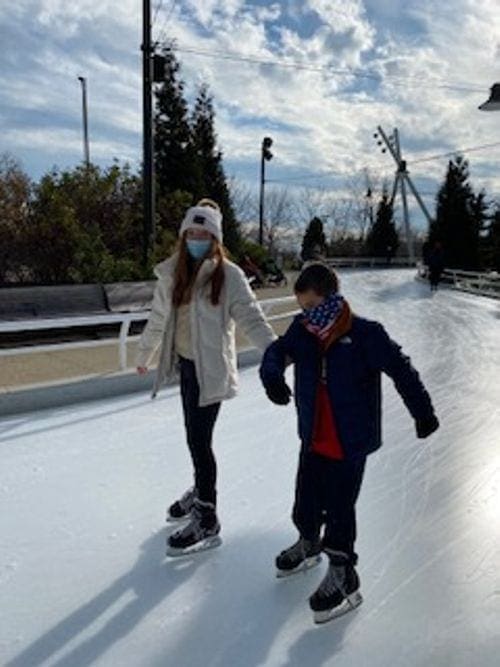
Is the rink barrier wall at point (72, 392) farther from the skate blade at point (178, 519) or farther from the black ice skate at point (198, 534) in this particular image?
the black ice skate at point (198, 534)

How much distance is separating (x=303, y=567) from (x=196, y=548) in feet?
1.81

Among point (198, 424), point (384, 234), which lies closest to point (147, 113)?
point (198, 424)

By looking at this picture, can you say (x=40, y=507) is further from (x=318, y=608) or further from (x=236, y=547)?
(x=318, y=608)

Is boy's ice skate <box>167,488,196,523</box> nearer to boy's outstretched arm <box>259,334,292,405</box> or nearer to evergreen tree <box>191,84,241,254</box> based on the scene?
boy's outstretched arm <box>259,334,292,405</box>

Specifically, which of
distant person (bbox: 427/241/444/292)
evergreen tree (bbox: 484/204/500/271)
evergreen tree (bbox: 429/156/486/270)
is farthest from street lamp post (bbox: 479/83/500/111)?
evergreen tree (bbox: 484/204/500/271)

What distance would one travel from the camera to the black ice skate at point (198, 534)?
3.24 meters

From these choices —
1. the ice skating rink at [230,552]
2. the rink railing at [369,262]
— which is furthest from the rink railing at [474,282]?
the ice skating rink at [230,552]

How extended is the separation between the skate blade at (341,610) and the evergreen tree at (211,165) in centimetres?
1845

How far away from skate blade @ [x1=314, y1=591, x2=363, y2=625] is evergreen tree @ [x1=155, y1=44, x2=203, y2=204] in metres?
18.0

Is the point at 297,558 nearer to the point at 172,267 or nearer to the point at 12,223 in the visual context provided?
the point at 172,267

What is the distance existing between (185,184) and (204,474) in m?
18.0

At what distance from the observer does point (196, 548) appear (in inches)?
128

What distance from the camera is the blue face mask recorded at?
3.12 metres

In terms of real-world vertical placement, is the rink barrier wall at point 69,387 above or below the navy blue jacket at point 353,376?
below
